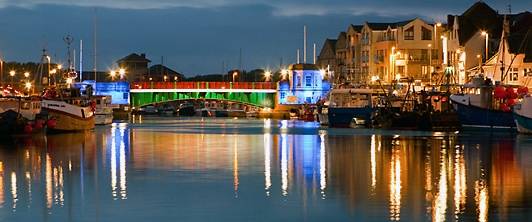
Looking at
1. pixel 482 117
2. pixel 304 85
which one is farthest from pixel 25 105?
pixel 304 85

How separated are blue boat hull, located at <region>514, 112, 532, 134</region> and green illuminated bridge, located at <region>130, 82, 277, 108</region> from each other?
312 ft

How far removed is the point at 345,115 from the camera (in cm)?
10925

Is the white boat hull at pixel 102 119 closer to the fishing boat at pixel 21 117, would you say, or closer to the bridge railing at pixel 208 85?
the fishing boat at pixel 21 117

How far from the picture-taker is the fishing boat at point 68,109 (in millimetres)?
85562

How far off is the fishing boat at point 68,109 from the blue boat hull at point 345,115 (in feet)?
83.2

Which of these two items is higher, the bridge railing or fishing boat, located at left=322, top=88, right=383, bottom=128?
the bridge railing

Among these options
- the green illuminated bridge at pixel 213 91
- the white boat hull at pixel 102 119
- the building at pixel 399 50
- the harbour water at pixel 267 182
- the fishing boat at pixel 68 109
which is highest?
the building at pixel 399 50

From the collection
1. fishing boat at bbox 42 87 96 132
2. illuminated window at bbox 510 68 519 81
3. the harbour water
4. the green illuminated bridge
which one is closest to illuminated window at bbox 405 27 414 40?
the green illuminated bridge

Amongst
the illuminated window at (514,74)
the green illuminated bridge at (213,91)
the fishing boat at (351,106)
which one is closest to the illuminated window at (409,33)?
the fishing boat at (351,106)

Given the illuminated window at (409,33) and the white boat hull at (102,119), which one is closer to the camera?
the white boat hull at (102,119)

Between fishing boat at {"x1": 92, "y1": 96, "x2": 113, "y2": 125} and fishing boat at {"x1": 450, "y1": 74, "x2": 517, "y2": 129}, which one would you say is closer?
fishing boat at {"x1": 450, "y1": 74, "x2": 517, "y2": 129}

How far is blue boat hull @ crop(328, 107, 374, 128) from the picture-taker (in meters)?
108

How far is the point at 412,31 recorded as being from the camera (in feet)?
481

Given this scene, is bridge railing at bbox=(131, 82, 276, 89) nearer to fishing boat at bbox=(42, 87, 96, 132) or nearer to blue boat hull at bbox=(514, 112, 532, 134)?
fishing boat at bbox=(42, 87, 96, 132)
